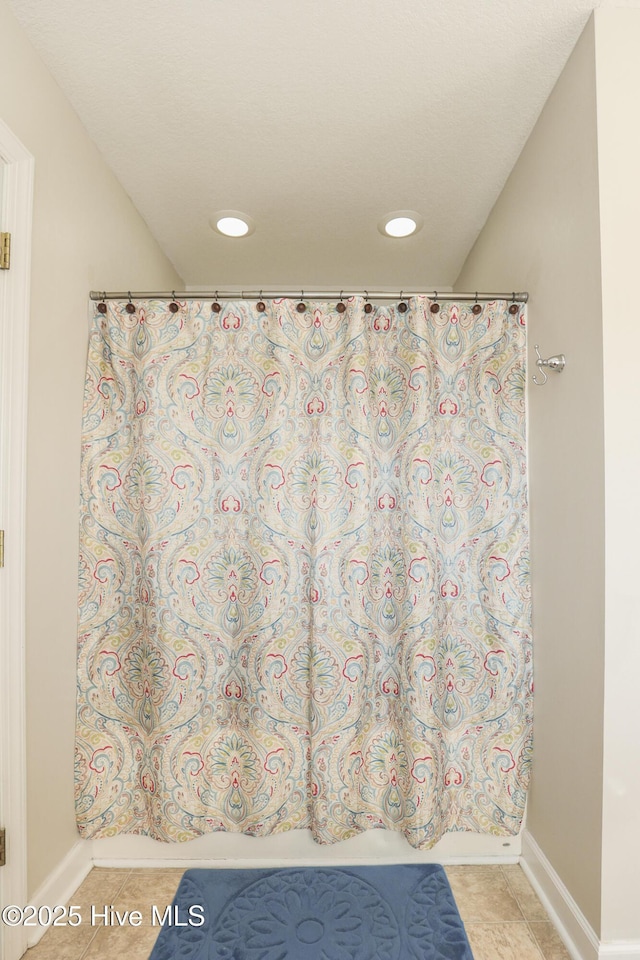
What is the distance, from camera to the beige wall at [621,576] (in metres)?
1.41

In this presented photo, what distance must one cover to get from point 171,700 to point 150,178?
1.93 meters

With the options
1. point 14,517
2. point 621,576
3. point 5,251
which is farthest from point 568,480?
point 5,251

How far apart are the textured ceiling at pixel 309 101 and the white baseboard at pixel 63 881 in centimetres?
238

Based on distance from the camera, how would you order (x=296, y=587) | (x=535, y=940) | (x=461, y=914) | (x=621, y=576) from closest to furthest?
(x=621, y=576)
(x=535, y=940)
(x=461, y=914)
(x=296, y=587)

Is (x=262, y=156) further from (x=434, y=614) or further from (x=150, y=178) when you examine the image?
(x=434, y=614)

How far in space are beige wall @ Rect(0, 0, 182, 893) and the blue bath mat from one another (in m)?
0.46

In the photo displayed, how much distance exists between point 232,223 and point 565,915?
2.72 m

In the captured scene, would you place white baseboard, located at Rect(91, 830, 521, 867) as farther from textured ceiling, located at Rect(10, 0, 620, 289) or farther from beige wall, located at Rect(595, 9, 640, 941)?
textured ceiling, located at Rect(10, 0, 620, 289)

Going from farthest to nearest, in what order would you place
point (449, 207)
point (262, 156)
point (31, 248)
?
1. point (449, 207)
2. point (262, 156)
3. point (31, 248)

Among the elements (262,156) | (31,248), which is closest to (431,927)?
(31,248)

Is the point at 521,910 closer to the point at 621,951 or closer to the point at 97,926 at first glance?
the point at 621,951

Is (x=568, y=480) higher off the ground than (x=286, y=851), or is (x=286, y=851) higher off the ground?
(x=568, y=480)

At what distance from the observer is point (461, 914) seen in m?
1.69

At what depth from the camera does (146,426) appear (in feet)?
6.26
